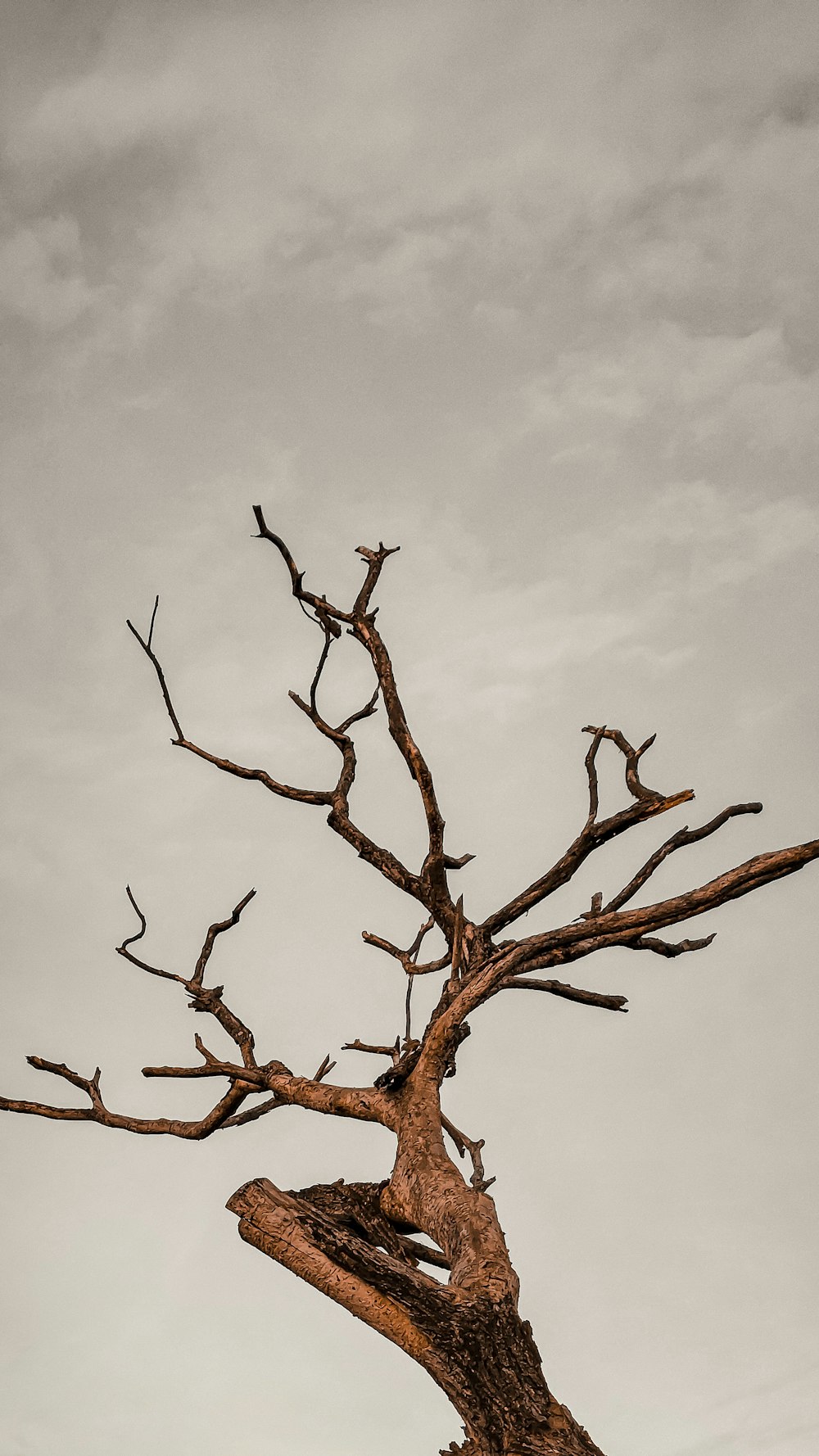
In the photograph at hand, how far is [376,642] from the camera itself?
260 inches

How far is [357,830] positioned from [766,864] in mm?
2508

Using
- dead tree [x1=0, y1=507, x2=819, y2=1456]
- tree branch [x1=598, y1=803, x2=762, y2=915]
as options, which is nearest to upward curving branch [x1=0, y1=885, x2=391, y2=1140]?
dead tree [x1=0, y1=507, x2=819, y2=1456]

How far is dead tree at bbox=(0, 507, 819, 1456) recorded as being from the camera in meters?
4.00

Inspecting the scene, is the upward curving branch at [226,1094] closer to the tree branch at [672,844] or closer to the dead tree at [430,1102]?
the dead tree at [430,1102]

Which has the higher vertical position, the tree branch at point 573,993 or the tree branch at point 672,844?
the tree branch at point 672,844

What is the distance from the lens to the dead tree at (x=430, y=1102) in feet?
13.1

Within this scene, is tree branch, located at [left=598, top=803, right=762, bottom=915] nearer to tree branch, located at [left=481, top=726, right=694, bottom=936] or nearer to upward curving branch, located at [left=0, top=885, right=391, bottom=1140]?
tree branch, located at [left=481, top=726, right=694, bottom=936]

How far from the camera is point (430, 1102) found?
5266 millimetres

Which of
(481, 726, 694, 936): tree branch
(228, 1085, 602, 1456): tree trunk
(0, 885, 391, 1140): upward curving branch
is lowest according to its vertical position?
(228, 1085, 602, 1456): tree trunk

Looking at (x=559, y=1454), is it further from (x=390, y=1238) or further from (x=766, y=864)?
(x=766, y=864)

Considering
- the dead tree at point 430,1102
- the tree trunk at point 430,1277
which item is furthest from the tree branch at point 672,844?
the tree trunk at point 430,1277

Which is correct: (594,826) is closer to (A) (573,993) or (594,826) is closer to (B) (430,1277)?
(A) (573,993)

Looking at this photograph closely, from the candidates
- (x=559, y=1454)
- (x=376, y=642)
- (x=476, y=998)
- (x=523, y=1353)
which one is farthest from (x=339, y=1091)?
(x=376, y=642)

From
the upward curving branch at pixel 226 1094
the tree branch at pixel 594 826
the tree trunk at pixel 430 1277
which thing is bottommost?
the tree trunk at pixel 430 1277
